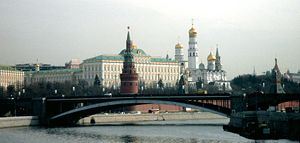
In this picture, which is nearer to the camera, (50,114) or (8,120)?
(8,120)

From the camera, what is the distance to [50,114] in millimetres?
81125

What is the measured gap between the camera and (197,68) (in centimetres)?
18638

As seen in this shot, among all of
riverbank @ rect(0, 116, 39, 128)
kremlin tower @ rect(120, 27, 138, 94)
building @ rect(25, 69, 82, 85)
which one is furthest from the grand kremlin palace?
riverbank @ rect(0, 116, 39, 128)

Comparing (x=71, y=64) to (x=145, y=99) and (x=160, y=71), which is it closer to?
(x=160, y=71)

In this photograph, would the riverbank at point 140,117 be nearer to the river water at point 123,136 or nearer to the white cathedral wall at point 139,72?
the river water at point 123,136

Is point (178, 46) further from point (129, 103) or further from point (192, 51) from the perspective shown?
point (129, 103)

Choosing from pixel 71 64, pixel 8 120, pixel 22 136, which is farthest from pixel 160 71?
pixel 22 136

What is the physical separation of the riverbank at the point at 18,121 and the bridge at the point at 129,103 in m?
1.37

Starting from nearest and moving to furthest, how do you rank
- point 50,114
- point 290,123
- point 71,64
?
1. point 290,123
2. point 50,114
3. point 71,64

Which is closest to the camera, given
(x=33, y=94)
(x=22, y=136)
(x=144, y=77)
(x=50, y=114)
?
(x=22, y=136)

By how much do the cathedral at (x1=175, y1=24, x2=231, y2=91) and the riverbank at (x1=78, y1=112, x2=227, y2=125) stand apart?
73622 mm

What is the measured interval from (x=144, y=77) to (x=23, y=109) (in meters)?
83.1

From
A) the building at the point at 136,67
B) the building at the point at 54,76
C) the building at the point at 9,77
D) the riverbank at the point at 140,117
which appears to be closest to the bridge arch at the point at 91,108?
the riverbank at the point at 140,117

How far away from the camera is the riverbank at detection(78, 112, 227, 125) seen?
85.3 m
